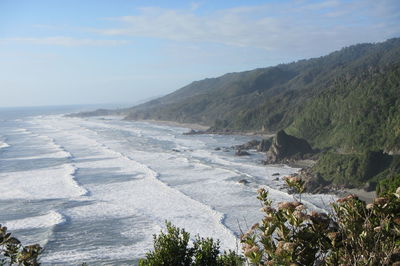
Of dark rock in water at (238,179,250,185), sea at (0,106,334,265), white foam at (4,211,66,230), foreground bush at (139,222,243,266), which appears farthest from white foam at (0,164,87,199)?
foreground bush at (139,222,243,266)

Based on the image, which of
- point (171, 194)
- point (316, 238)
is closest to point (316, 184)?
point (171, 194)

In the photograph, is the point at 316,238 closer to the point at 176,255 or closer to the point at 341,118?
the point at 176,255

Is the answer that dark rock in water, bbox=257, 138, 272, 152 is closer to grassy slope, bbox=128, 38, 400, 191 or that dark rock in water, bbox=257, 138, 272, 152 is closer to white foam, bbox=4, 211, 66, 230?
grassy slope, bbox=128, 38, 400, 191

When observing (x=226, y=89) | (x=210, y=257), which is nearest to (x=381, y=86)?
(x=210, y=257)

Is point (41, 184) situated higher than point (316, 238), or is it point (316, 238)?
point (316, 238)

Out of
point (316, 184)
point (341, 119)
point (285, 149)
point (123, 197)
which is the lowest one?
point (316, 184)

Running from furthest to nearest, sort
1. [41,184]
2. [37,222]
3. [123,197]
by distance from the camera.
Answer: [41,184], [123,197], [37,222]
